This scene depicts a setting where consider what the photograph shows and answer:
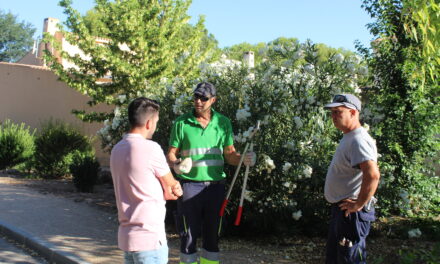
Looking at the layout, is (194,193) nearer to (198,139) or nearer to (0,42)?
(198,139)

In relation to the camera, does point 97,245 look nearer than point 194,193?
No

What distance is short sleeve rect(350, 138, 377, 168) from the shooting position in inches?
136

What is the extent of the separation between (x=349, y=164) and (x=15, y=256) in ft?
15.7

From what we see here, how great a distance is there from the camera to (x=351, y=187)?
3.69 m

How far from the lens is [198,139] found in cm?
464

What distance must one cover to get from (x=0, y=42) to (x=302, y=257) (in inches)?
2105

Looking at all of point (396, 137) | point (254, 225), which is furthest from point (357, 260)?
point (396, 137)

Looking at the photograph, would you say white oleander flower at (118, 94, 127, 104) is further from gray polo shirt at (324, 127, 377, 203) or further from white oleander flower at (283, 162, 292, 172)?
gray polo shirt at (324, 127, 377, 203)

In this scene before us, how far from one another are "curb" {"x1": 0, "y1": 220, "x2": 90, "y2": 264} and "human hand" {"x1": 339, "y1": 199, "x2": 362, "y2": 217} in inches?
129

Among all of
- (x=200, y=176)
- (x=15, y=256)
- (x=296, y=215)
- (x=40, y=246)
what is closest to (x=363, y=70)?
(x=296, y=215)

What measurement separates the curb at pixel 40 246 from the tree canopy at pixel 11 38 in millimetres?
49622

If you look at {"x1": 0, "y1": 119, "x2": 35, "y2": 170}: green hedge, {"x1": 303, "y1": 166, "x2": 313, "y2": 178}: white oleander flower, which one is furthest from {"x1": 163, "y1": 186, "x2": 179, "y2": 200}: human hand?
{"x1": 0, "y1": 119, "x2": 35, "y2": 170}: green hedge

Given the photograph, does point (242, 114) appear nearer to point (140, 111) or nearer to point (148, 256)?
point (140, 111)

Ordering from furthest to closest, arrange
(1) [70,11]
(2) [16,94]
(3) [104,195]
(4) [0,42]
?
Result: 1. (4) [0,42]
2. (2) [16,94]
3. (1) [70,11]
4. (3) [104,195]
